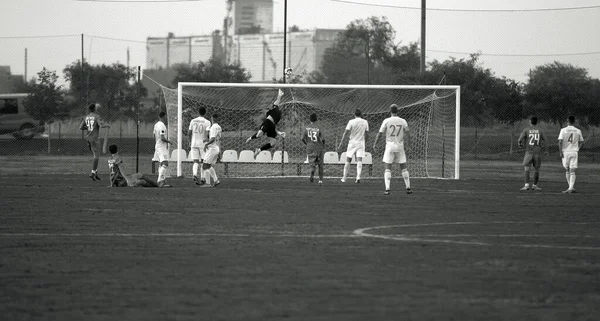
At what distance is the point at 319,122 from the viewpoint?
3956 cm

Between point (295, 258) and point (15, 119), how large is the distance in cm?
3795

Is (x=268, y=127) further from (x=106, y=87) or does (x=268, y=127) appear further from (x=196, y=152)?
(x=106, y=87)

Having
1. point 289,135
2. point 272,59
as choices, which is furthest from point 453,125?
point 272,59

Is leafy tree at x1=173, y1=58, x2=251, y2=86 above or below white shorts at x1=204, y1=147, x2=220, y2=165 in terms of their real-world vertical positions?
above

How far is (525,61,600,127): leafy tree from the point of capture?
1869 inches

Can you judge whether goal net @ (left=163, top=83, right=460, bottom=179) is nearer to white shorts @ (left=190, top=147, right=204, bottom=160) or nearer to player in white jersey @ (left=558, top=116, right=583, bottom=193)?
white shorts @ (left=190, top=147, right=204, bottom=160)

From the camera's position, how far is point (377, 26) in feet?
197

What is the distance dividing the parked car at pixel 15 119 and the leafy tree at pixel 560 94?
22160 millimetres

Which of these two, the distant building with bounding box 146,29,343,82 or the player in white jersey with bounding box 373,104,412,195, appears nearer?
the player in white jersey with bounding box 373,104,412,195

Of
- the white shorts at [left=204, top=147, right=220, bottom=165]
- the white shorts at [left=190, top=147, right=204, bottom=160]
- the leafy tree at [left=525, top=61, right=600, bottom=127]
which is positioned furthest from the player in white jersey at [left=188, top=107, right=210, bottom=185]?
the leafy tree at [left=525, top=61, right=600, bottom=127]

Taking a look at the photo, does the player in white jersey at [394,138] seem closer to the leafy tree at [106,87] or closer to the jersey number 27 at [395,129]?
the jersey number 27 at [395,129]

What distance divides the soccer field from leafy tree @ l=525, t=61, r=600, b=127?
24.8 metres

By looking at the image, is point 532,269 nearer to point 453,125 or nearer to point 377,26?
point 453,125

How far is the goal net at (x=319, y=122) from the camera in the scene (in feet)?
115
